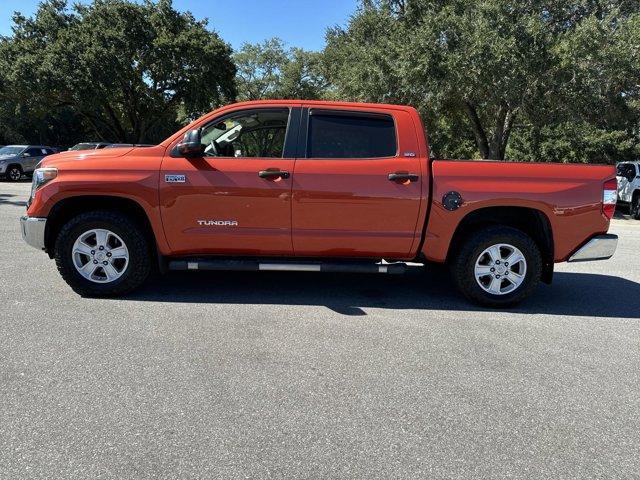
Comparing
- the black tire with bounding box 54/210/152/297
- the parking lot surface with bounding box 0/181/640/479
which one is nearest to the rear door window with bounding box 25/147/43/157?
the parking lot surface with bounding box 0/181/640/479

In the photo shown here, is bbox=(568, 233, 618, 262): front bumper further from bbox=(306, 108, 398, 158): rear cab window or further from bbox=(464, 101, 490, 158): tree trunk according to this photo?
bbox=(464, 101, 490, 158): tree trunk

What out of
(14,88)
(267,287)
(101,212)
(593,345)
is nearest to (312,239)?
(267,287)

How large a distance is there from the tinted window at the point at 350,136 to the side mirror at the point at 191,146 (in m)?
1.05

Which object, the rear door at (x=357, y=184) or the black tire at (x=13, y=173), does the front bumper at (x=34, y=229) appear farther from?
the black tire at (x=13, y=173)

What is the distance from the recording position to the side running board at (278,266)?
5.06 metres

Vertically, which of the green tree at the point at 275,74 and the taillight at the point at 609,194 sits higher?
the green tree at the point at 275,74

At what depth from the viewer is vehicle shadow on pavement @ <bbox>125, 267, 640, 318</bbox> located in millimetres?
5301

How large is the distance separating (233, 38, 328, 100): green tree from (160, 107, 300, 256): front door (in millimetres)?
34327

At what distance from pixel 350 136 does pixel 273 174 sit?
0.89 meters

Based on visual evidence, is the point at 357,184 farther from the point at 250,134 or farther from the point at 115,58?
the point at 115,58

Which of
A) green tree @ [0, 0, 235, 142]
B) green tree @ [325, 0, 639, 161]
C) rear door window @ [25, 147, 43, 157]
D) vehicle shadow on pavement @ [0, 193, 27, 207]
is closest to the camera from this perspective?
vehicle shadow on pavement @ [0, 193, 27, 207]

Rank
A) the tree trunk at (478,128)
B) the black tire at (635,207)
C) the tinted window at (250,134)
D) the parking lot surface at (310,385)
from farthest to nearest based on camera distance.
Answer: the tree trunk at (478,128), the black tire at (635,207), the tinted window at (250,134), the parking lot surface at (310,385)

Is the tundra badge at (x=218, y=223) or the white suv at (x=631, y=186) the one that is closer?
the tundra badge at (x=218, y=223)

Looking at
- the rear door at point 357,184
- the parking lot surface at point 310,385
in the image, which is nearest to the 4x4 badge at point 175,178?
the rear door at point 357,184
